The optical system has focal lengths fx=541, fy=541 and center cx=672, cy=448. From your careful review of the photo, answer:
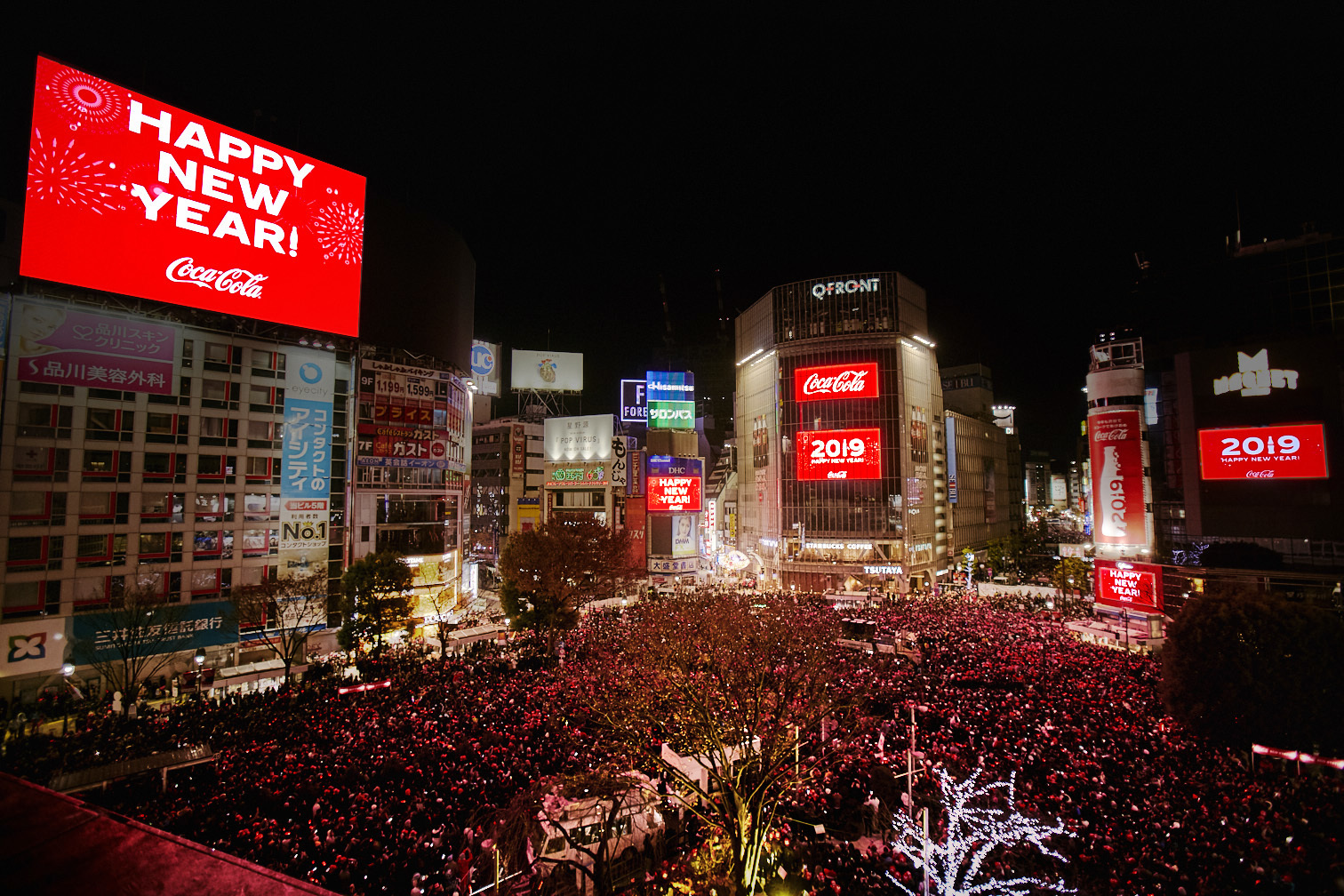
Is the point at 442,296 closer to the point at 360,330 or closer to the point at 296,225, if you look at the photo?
the point at 360,330

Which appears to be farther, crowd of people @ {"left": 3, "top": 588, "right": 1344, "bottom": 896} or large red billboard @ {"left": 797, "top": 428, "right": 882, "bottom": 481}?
large red billboard @ {"left": 797, "top": 428, "right": 882, "bottom": 481}

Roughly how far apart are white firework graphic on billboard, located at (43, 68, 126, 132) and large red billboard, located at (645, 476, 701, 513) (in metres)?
37.7

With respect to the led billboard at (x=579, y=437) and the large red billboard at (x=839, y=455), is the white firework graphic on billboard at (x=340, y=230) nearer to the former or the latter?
the led billboard at (x=579, y=437)

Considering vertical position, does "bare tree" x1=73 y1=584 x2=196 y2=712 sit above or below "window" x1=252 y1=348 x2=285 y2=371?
below

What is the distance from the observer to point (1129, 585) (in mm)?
27562

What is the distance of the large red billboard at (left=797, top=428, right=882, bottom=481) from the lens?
150 feet

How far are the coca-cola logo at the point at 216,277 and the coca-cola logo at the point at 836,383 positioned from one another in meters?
38.6

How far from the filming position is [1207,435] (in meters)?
31.4

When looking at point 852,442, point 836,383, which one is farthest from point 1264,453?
point 836,383

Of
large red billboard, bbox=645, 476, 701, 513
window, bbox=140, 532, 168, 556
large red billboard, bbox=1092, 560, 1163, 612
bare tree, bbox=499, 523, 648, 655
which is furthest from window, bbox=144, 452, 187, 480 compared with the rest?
large red billboard, bbox=1092, 560, 1163, 612

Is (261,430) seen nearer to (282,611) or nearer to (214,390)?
(214,390)

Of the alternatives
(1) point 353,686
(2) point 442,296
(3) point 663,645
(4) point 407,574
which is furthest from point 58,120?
(3) point 663,645

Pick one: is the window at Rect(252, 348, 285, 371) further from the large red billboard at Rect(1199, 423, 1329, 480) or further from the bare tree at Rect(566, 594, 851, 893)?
the large red billboard at Rect(1199, 423, 1329, 480)

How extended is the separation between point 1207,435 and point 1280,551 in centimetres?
698
